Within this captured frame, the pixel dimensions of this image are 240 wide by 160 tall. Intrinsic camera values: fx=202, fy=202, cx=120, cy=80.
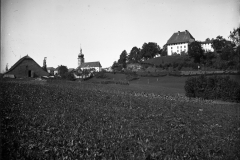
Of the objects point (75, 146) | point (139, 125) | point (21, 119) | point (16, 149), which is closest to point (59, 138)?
point (75, 146)

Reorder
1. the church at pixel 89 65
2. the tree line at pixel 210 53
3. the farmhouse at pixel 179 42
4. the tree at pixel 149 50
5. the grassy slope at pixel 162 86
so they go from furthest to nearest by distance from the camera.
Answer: the church at pixel 89 65
the tree at pixel 149 50
the farmhouse at pixel 179 42
the tree line at pixel 210 53
the grassy slope at pixel 162 86

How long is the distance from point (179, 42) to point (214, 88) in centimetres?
9816

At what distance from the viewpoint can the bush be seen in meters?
26.2

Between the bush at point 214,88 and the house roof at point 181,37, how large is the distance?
313 ft

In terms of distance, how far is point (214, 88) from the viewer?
91.4 ft

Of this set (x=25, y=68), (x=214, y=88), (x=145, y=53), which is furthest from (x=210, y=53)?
(x=25, y=68)

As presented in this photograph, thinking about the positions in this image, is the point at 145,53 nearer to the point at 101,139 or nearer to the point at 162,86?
the point at 162,86

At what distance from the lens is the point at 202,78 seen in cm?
2912

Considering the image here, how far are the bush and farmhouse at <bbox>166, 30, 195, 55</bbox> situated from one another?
9297 cm

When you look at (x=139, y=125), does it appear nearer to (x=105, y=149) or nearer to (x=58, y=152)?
(x=105, y=149)

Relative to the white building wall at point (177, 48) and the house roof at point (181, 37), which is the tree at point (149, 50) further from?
the house roof at point (181, 37)

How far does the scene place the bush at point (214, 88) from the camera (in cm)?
2625

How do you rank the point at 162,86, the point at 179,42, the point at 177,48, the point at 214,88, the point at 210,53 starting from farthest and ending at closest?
1. the point at 177,48
2. the point at 179,42
3. the point at 210,53
4. the point at 162,86
5. the point at 214,88

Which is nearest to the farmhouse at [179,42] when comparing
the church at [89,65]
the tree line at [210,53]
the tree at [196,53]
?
the tree line at [210,53]
